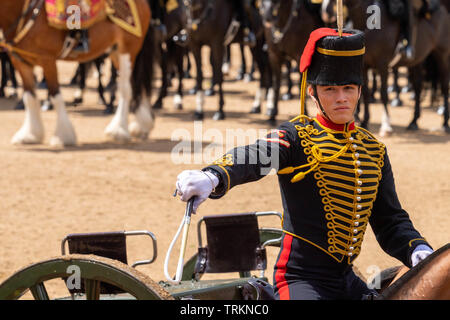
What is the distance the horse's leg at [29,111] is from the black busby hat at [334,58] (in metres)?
7.90

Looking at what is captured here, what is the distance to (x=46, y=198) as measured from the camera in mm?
7598

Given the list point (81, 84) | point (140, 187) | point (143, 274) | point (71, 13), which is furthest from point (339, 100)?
point (81, 84)

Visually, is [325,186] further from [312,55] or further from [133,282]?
[133,282]

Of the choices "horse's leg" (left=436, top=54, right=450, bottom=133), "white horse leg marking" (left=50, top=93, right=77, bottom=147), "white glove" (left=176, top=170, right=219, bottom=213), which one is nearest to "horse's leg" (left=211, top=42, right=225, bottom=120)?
"horse's leg" (left=436, top=54, right=450, bottom=133)

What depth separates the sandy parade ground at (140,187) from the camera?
6.17 m

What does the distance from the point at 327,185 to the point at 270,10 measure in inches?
353

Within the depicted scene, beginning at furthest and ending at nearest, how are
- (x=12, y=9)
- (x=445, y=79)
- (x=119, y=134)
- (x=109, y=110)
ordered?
1. (x=109, y=110)
2. (x=445, y=79)
3. (x=119, y=134)
4. (x=12, y=9)

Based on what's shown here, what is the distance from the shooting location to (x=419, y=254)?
2.75 meters

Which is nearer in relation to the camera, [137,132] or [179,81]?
[137,132]

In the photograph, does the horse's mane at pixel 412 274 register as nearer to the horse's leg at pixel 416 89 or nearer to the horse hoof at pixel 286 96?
the horse's leg at pixel 416 89

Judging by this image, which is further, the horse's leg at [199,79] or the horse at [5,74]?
the horse at [5,74]

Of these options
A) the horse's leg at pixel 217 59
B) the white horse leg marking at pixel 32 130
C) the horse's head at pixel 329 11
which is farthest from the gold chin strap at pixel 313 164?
the horse's leg at pixel 217 59

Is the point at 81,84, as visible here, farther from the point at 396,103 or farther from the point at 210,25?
the point at 396,103
